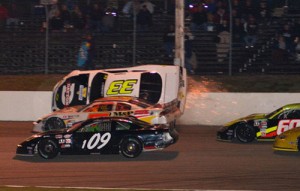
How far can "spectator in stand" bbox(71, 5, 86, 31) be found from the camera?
30177 mm

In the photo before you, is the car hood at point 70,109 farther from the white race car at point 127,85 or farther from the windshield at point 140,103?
the windshield at point 140,103

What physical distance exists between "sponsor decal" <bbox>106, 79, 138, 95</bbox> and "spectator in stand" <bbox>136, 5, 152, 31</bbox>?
6865 millimetres

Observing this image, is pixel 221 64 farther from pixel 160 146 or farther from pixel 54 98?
pixel 160 146

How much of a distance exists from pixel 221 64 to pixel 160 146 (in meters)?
11.2

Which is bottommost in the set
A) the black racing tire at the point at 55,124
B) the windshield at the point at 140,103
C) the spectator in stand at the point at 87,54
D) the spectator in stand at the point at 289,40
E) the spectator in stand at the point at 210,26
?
the black racing tire at the point at 55,124

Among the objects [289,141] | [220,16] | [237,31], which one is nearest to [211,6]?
[220,16]

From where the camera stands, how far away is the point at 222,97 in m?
25.0

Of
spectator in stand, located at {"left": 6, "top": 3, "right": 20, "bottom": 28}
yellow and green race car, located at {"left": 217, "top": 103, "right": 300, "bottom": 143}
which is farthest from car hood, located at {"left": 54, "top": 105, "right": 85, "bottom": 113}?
spectator in stand, located at {"left": 6, "top": 3, "right": 20, "bottom": 28}

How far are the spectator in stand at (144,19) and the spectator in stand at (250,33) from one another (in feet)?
11.9

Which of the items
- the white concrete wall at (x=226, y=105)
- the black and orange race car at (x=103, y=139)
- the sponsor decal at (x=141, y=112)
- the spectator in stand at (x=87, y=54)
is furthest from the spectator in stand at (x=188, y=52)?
the black and orange race car at (x=103, y=139)

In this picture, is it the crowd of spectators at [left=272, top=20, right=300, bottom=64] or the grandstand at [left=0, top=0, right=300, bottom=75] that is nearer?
the crowd of spectators at [left=272, top=20, right=300, bottom=64]

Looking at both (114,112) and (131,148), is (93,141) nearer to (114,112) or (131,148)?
(131,148)

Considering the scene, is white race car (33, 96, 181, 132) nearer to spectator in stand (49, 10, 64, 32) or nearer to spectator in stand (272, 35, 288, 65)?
spectator in stand (272, 35, 288, 65)

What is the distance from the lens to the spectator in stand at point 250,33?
93.1 feet
